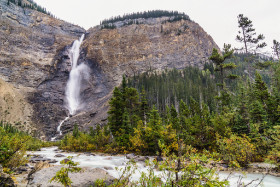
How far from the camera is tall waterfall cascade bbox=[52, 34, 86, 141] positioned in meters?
75.2

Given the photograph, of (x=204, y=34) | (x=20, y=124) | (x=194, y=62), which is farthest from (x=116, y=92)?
(x=204, y=34)

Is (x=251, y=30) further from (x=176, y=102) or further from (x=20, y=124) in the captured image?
(x=20, y=124)

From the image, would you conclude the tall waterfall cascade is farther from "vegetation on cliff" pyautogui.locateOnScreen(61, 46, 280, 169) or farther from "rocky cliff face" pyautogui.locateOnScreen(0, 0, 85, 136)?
"vegetation on cliff" pyautogui.locateOnScreen(61, 46, 280, 169)

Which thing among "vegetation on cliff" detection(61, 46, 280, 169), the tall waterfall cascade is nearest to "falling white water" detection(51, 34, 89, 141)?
the tall waterfall cascade

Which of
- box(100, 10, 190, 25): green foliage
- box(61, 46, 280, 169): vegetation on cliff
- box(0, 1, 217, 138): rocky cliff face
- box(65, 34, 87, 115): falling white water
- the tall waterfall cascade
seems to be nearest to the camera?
box(61, 46, 280, 169): vegetation on cliff

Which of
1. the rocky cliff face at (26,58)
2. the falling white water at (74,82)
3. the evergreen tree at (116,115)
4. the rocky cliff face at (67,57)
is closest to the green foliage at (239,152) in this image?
the evergreen tree at (116,115)

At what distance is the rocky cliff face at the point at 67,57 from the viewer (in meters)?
67.5

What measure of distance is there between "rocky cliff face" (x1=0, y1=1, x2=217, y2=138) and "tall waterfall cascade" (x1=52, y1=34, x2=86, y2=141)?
2.47 meters

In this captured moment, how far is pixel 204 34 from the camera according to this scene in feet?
379

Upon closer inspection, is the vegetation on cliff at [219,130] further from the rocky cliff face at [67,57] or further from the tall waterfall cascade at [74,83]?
the tall waterfall cascade at [74,83]

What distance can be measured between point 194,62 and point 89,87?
67.3m

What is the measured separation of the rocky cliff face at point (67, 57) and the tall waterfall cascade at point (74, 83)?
8.09 feet

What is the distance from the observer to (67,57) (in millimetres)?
91438

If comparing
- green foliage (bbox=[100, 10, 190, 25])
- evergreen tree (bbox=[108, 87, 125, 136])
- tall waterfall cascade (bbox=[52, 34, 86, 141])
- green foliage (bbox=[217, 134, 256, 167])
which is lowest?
green foliage (bbox=[217, 134, 256, 167])
